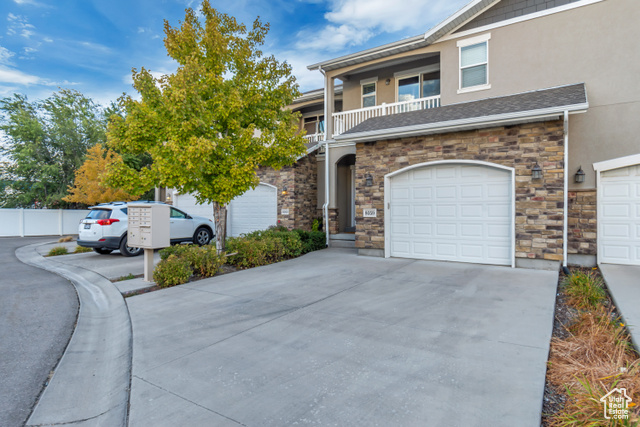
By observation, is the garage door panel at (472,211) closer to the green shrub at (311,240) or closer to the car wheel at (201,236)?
the green shrub at (311,240)

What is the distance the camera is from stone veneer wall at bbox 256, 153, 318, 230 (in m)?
12.1

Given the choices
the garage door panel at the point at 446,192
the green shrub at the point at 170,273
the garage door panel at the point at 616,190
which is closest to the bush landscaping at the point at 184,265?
the green shrub at the point at 170,273

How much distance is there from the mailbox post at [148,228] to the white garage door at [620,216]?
31.6 feet

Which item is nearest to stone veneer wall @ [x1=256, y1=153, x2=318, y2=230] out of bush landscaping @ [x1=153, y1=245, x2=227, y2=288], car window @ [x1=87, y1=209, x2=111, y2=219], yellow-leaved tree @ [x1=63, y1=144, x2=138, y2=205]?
bush landscaping @ [x1=153, y1=245, x2=227, y2=288]

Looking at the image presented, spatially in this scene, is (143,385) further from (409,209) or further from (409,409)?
(409,209)

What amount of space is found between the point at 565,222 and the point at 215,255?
24.6 feet

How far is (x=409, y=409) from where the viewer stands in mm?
2502

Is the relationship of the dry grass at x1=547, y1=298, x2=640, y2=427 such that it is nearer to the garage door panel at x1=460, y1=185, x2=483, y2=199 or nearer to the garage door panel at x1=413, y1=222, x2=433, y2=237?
the garage door panel at x1=460, y1=185, x2=483, y2=199

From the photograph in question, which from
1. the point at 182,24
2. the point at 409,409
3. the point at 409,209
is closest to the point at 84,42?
the point at 182,24

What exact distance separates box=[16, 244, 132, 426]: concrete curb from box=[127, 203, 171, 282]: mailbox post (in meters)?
1.18

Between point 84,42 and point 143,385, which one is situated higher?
point 84,42

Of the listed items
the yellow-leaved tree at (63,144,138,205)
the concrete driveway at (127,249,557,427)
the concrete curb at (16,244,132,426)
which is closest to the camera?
the concrete driveway at (127,249,557,427)

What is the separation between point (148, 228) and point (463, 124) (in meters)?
7.17

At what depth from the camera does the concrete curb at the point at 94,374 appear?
2.62 metres
